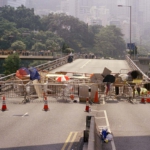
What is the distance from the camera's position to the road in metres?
12.8

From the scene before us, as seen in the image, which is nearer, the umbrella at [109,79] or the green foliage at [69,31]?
the umbrella at [109,79]

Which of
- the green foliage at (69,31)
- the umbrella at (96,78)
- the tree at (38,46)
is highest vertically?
the green foliage at (69,31)

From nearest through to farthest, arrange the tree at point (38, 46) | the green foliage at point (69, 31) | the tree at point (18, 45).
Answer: the tree at point (18, 45) → the tree at point (38, 46) → the green foliage at point (69, 31)

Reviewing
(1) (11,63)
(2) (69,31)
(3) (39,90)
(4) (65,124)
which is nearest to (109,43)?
(2) (69,31)

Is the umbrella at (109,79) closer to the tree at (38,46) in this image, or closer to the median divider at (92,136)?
the median divider at (92,136)

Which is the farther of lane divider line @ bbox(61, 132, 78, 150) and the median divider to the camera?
lane divider line @ bbox(61, 132, 78, 150)

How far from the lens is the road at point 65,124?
42.0ft

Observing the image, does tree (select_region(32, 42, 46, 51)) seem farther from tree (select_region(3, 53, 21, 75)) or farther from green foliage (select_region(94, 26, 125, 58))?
green foliage (select_region(94, 26, 125, 58))

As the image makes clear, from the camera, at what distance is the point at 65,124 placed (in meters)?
16.3

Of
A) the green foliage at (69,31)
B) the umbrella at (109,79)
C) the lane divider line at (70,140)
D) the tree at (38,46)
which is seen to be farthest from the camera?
the green foliage at (69,31)

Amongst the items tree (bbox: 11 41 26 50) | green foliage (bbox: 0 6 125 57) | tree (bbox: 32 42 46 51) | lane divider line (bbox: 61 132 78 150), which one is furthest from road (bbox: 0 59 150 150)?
green foliage (bbox: 0 6 125 57)

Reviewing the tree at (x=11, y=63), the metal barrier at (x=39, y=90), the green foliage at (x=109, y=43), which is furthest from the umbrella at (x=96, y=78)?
the green foliage at (x=109, y=43)

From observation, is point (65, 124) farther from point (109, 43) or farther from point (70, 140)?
point (109, 43)

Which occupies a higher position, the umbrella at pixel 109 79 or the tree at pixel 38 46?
the tree at pixel 38 46
